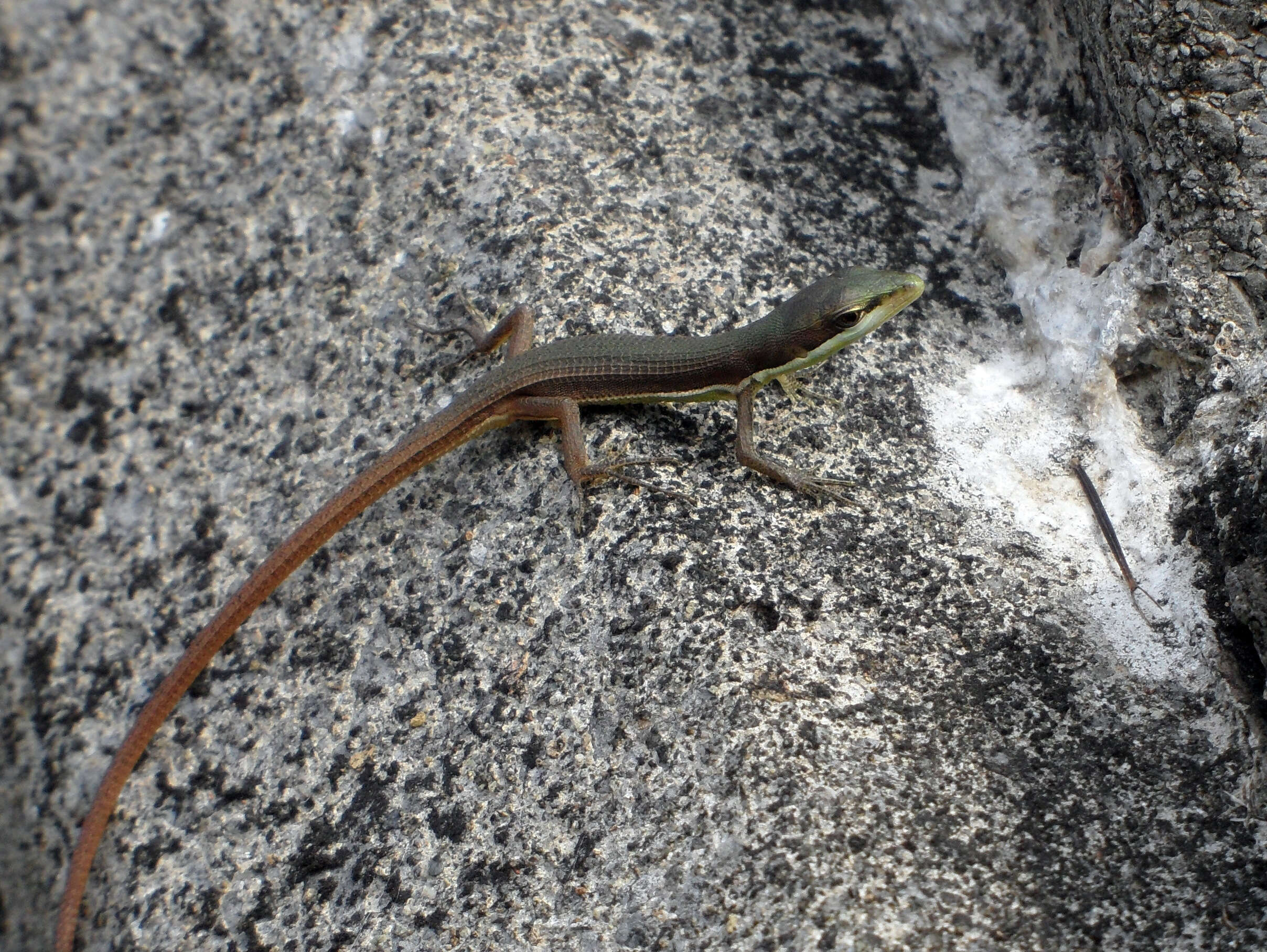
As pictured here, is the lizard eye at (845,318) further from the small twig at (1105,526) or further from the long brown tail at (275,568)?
the long brown tail at (275,568)

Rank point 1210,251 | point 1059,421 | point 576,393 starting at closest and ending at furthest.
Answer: point 1210,251 → point 1059,421 → point 576,393

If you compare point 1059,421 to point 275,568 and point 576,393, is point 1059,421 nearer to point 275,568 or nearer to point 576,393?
point 576,393

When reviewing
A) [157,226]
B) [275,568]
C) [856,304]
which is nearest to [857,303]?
[856,304]

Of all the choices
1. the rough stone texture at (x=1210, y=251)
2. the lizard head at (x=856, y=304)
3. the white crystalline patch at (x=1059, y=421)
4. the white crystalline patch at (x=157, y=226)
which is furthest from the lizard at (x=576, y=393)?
the white crystalline patch at (x=157, y=226)

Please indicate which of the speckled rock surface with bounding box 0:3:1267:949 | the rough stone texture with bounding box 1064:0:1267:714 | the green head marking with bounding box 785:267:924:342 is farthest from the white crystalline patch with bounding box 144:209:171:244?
the rough stone texture with bounding box 1064:0:1267:714

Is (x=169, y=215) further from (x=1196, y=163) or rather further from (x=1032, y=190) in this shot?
(x=1196, y=163)
